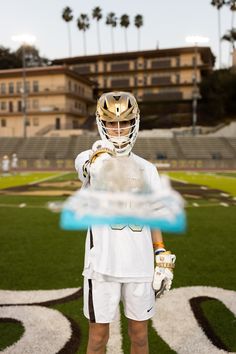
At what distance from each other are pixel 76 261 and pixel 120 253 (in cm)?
387

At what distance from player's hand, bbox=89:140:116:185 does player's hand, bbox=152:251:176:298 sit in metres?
0.75

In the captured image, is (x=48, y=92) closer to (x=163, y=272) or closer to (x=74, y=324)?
(x=74, y=324)

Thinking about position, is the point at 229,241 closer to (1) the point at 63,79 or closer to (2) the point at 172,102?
(1) the point at 63,79

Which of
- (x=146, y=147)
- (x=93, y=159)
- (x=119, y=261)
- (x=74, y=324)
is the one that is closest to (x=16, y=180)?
(x=74, y=324)

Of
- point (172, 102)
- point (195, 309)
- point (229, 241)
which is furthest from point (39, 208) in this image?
point (172, 102)

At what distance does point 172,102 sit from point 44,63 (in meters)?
35.1

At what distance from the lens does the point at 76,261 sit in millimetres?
6469

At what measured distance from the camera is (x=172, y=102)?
65750mm

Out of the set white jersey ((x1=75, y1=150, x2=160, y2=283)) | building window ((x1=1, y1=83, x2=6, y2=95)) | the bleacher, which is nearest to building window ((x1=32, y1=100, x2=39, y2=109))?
building window ((x1=1, y1=83, x2=6, y2=95))

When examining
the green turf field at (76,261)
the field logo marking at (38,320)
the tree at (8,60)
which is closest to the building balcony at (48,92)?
the tree at (8,60)

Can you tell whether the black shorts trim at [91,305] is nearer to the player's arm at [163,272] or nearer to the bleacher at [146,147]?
the player's arm at [163,272]

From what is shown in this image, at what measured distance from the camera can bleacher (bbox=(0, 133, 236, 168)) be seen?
134 feet

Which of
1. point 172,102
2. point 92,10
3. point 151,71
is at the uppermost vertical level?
point 92,10

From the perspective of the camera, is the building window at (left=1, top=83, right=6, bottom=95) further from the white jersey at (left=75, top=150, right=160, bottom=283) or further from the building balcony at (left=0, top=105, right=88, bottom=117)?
the white jersey at (left=75, top=150, right=160, bottom=283)
